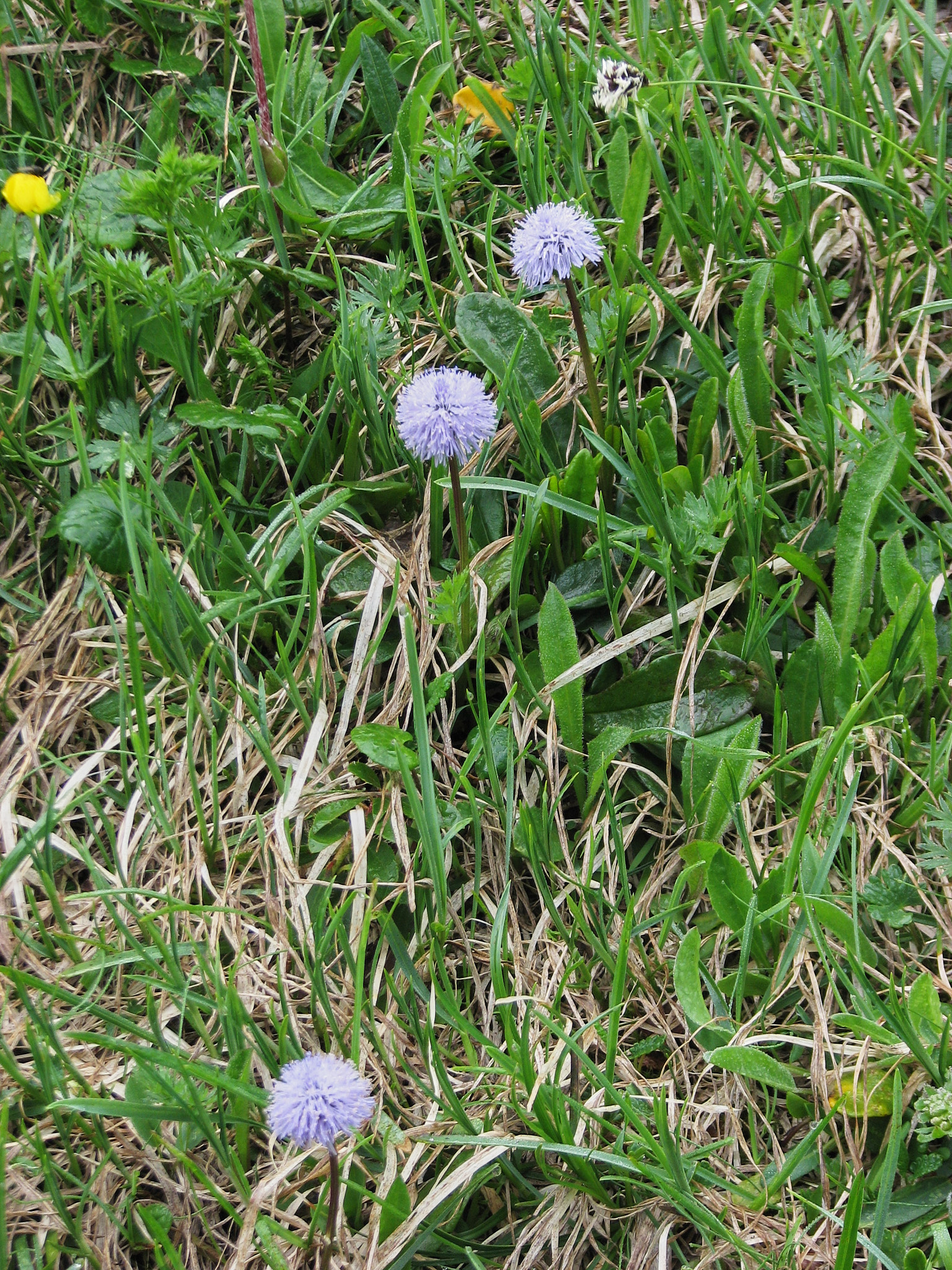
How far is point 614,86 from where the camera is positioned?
2266mm

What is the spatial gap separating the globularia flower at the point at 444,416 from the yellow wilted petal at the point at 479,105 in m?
0.97

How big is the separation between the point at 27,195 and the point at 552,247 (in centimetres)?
101

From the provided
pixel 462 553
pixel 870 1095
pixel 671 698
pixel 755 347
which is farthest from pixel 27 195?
pixel 870 1095

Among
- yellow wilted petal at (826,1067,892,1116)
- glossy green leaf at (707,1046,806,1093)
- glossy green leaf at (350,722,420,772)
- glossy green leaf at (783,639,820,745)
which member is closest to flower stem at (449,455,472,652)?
glossy green leaf at (350,722,420,772)

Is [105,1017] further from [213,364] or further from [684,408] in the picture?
[684,408]

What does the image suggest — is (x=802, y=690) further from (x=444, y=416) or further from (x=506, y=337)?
(x=506, y=337)

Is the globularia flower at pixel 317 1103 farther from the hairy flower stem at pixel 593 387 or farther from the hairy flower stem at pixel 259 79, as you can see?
the hairy flower stem at pixel 259 79

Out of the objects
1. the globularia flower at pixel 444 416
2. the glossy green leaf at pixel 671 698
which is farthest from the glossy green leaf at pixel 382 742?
the globularia flower at pixel 444 416

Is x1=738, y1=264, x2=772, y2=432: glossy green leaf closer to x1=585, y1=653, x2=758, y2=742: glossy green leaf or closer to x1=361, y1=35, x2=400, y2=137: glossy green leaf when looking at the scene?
x1=585, y1=653, x2=758, y2=742: glossy green leaf

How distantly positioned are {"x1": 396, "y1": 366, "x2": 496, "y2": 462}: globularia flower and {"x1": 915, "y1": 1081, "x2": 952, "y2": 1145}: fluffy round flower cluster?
108cm

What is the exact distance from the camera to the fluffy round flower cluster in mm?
1363

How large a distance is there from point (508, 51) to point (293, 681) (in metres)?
A: 1.61

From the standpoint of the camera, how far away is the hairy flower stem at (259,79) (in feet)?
7.13

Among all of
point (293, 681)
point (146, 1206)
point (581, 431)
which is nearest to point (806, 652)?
point (581, 431)
